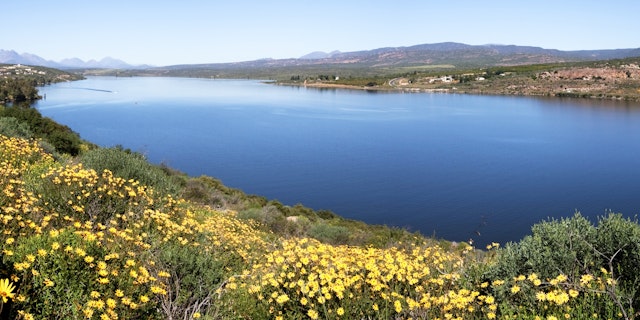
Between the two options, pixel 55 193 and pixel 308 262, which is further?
pixel 55 193

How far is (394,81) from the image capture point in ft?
577

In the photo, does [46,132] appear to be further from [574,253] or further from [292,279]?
[574,253]

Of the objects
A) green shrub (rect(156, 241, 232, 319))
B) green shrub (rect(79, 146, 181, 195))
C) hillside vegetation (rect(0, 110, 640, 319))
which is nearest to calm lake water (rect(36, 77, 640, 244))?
green shrub (rect(79, 146, 181, 195))

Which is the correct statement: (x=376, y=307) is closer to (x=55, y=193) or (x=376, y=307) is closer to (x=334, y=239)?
(x=55, y=193)

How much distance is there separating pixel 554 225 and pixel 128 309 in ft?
16.9

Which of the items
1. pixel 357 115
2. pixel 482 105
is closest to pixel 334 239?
pixel 357 115

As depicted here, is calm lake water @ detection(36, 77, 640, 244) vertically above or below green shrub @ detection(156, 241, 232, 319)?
below

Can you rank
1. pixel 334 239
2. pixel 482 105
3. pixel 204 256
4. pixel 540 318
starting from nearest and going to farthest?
1. pixel 540 318
2. pixel 204 256
3. pixel 334 239
4. pixel 482 105

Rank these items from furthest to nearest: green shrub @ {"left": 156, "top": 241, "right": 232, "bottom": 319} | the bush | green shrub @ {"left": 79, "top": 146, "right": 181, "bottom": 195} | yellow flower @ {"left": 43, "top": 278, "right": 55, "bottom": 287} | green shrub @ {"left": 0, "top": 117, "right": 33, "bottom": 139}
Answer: green shrub @ {"left": 0, "top": 117, "right": 33, "bottom": 139} < green shrub @ {"left": 79, "top": 146, "right": 181, "bottom": 195} < the bush < green shrub @ {"left": 156, "top": 241, "right": 232, "bottom": 319} < yellow flower @ {"left": 43, "top": 278, "right": 55, "bottom": 287}

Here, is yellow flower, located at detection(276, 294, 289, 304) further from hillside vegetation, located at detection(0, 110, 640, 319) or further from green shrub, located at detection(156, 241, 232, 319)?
green shrub, located at detection(156, 241, 232, 319)

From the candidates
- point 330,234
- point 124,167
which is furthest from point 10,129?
point 330,234

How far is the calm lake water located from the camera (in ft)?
125

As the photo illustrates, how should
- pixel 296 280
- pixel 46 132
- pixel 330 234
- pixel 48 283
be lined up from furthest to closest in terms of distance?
pixel 46 132, pixel 330 234, pixel 296 280, pixel 48 283

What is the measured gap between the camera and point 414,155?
5725 cm
